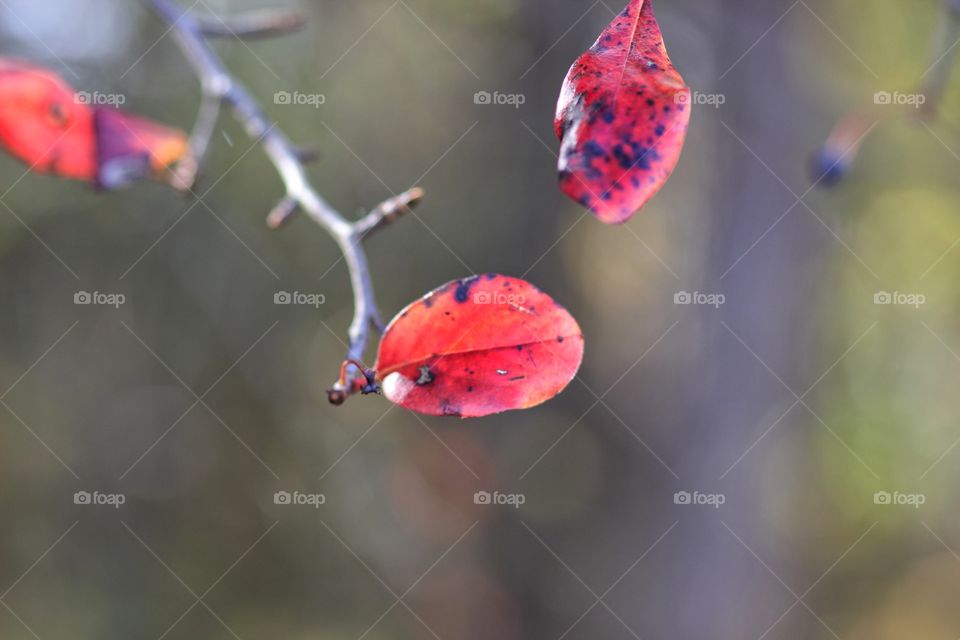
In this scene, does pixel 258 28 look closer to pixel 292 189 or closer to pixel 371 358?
pixel 292 189

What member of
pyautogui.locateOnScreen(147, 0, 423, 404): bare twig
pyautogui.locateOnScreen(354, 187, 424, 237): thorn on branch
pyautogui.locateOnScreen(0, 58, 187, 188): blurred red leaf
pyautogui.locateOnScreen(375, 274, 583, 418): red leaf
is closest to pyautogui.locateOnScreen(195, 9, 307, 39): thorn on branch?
pyautogui.locateOnScreen(147, 0, 423, 404): bare twig

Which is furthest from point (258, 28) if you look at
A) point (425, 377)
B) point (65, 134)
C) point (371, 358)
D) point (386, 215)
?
point (371, 358)

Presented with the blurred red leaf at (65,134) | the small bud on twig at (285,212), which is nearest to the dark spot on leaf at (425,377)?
the small bud on twig at (285,212)

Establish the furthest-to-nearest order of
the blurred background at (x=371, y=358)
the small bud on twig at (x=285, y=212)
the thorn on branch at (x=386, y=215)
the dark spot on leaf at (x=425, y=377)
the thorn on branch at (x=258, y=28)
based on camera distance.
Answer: the blurred background at (x=371, y=358)
the thorn on branch at (x=258, y=28)
the small bud on twig at (x=285, y=212)
the thorn on branch at (x=386, y=215)
the dark spot on leaf at (x=425, y=377)

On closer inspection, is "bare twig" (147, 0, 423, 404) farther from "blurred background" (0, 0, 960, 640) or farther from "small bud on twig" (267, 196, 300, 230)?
"blurred background" (0, 0, 960, 640)

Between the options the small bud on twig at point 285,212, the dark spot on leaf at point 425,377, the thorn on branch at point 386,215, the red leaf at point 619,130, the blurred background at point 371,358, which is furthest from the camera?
the blurred background at point 371,358

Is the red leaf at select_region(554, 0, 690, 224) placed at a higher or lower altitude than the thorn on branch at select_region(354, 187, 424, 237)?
higher

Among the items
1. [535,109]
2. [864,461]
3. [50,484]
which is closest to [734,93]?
[535,109]

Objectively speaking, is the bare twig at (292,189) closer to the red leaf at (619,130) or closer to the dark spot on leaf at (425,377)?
the dark spot on leaf at (425,377)
